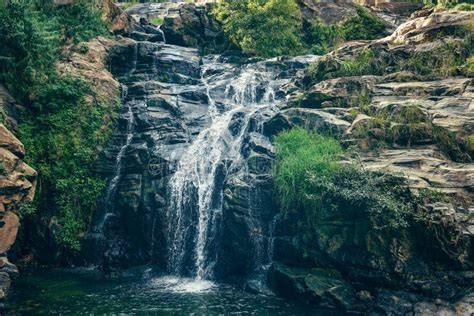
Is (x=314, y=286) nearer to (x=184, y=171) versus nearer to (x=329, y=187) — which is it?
(x=329, y=187)

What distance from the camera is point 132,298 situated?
15.3m

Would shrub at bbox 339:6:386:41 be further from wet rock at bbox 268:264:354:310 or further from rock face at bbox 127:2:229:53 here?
wet rock at bbox 268:264:354:310

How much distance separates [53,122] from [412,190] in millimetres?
15924

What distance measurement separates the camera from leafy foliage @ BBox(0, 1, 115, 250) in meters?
19.6

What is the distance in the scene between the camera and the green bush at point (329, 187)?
48.4ft

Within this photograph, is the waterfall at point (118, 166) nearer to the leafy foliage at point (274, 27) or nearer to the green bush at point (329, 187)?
the green bush at point (329, 187)

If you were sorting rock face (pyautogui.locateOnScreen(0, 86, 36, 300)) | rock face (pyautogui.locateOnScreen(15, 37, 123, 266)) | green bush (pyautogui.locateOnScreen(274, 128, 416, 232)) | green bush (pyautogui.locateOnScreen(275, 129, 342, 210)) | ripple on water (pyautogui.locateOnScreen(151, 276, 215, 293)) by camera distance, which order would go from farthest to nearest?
1. rock face (pyautogui.locateOnScreen(15, 37, 123, 266))
2. green bush (pyautogui.locateOnScreen(275, 129, 342, 210))
3. ripple on water (pyautogui.locateOnScreen(151, 276, 215, 293))
4. green bush (pyautogui.locateOnScreen(274, 128, 416, 232))
5. rock face (pyautogui.locateOnScreen(0, 86, 36, 300))

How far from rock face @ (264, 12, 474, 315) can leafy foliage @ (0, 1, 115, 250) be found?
869cm

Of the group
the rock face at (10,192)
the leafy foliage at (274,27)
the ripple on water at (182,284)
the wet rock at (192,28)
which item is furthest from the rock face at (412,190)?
the wet rock at (192,28)

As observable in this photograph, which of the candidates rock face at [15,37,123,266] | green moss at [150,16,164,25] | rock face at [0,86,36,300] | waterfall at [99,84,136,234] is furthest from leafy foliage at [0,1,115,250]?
green moss at [150,16,164,25]

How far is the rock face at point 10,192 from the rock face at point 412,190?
29.4ft

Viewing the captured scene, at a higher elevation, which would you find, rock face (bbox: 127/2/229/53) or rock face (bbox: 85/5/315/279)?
rock face (bbox: 127/2/229/53)

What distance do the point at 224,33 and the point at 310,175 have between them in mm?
20539

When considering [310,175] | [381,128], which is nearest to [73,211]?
[310,175]
